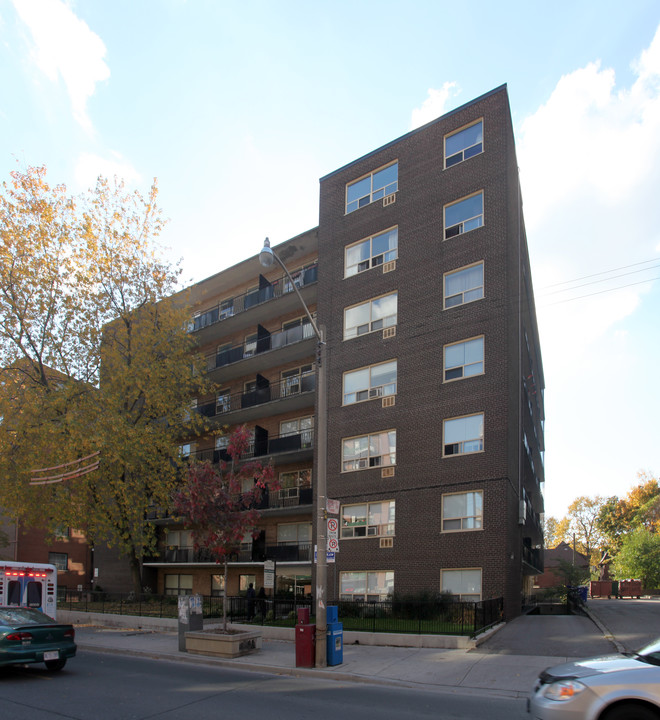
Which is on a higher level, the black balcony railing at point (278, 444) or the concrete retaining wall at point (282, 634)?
the black balcony railing at point (278, 444)

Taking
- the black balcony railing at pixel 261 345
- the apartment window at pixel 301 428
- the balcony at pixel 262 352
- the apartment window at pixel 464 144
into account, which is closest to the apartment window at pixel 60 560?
the black balcony railing at pixel 261 345

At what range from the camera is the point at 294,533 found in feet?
96.0

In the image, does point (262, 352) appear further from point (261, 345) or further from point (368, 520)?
point (368, 520)

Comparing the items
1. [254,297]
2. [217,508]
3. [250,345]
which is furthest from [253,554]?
[217,508]

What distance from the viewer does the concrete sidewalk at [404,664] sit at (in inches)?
446

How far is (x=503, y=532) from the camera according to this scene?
67.6 feet

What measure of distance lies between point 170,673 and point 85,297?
681 inches

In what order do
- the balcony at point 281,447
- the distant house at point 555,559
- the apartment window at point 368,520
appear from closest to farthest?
the apartment window at point 368,520, the balcony at point 281,447, the distant house at point 555,559

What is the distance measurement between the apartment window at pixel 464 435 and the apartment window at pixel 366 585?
206 inches

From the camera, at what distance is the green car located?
11320mm

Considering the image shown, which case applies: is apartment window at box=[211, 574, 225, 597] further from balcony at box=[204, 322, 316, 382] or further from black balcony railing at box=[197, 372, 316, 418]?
balcony at box=[204, 322, 316, 382]

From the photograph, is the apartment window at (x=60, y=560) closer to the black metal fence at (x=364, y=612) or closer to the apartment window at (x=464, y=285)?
the black metal fence at (x=364, y=612)

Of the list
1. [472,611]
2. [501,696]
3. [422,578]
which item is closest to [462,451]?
[422,578]

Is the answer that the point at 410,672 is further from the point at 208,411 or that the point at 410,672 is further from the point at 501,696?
the point at 208,411
